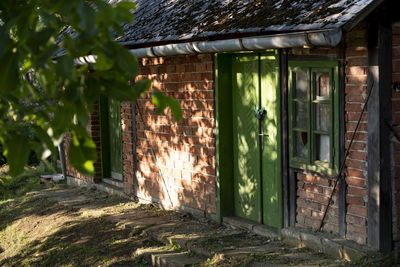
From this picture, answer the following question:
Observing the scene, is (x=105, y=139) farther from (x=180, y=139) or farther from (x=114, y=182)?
(x=180, y=139)

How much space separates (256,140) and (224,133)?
57cm

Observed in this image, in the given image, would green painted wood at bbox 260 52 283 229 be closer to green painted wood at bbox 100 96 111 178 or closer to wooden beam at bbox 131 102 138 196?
wooden beam at bbox 131 102 138 196

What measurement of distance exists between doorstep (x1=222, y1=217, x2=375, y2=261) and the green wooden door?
0.49 ft

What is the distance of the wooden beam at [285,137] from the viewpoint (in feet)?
24.9

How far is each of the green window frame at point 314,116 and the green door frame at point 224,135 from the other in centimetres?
130

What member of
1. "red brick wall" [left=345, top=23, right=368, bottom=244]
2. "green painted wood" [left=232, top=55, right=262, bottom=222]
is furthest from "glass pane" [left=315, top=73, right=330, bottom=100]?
"green painted wood" [left=232, top=55, right=262, bottom=222]

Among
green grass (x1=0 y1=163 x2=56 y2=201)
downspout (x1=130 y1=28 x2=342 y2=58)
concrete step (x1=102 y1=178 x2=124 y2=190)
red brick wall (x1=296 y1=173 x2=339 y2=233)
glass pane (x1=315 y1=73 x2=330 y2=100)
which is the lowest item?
green grass (x1=0 y1=163 x2=56 y2=201)

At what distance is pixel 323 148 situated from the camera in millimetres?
7273

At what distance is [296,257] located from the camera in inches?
279

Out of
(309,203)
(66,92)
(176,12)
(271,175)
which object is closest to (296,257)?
(309,203)

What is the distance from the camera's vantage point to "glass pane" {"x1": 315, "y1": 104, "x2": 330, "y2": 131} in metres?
7.17

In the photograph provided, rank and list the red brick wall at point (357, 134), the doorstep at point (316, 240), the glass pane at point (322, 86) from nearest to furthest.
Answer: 1. the red brick wall at point (357, 134)
2. the doorstep at point (316, 240)
3. the glass pane at point (322, 86)

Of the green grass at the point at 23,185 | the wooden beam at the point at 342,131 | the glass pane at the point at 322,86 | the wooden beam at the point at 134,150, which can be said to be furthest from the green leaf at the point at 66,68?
the green grass at the point at 23,185

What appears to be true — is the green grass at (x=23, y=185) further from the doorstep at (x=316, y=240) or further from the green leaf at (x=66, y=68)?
the green leaf at (x=66, y=68)
